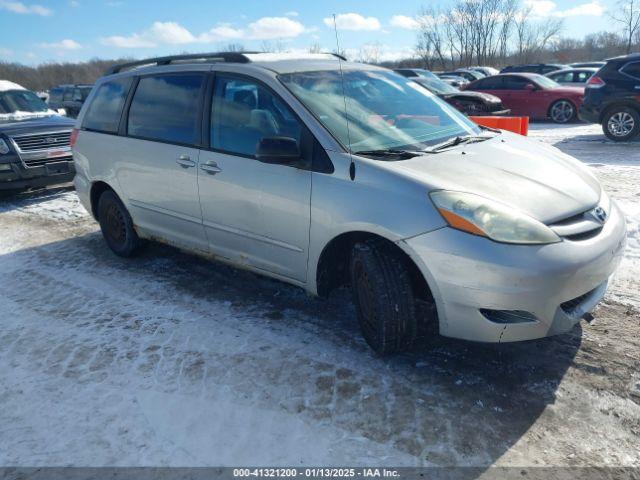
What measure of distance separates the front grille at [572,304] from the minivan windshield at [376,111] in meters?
1.30

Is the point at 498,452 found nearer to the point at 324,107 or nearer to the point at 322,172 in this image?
the point at 322,172

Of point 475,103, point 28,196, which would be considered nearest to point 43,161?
point 28,196

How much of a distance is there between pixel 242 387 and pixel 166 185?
201 centimetres

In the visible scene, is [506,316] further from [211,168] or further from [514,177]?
[211,168]

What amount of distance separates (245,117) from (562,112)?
13.4 metres

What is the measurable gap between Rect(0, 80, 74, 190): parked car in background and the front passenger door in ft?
16.3

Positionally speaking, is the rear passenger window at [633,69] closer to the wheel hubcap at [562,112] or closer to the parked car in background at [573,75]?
the wheel hubcap at [562,112]

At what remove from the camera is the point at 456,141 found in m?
3.62

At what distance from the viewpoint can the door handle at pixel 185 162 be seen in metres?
3.95

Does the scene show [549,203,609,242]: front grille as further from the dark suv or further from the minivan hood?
the dark suv

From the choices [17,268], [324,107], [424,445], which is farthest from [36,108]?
[424,445]

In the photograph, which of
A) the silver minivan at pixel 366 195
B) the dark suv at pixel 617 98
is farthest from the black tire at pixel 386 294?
the dark suv at pixel 617 98

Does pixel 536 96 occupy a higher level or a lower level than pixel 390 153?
higher

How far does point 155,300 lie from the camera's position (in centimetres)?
418
